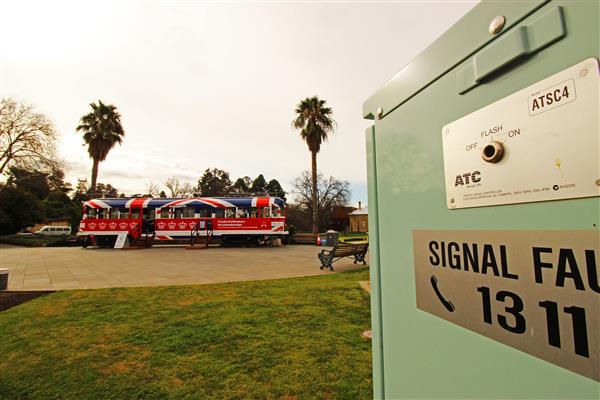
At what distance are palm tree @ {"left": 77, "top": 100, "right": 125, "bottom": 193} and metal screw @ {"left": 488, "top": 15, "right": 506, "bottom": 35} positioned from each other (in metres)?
31.8

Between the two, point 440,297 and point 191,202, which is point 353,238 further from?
point 440,297

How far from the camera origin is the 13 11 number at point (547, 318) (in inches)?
24.7

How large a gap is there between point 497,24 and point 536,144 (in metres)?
0.36

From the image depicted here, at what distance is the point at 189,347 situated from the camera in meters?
3.55

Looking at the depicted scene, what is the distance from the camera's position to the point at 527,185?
71 centimetres

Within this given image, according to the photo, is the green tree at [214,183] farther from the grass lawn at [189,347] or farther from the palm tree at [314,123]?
the grass lawn at [189,347]

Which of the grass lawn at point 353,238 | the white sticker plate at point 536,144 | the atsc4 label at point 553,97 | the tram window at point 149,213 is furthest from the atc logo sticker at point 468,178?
the tram window at point 149,213

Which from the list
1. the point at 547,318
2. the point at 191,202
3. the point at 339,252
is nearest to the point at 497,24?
the point at 547,318

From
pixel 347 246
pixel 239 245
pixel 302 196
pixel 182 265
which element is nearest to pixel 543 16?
pixel 347 246

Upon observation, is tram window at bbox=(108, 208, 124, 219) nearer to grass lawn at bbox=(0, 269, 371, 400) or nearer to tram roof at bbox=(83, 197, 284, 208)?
tram roof at bbox=(83, 197, 284, 208)

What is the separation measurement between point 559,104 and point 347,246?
9373 millimetres

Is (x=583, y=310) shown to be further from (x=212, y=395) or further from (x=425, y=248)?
(x=212, y=395)

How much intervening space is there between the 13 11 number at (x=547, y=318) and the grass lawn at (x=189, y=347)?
7.15ft

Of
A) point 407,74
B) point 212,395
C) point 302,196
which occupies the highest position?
point 302,196
